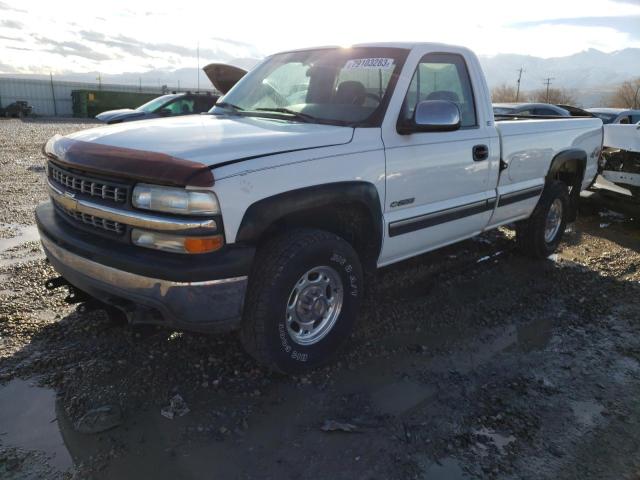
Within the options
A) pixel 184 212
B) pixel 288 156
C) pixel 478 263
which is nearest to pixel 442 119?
pixel 288 156

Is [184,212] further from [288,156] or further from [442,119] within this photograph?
[442,119]

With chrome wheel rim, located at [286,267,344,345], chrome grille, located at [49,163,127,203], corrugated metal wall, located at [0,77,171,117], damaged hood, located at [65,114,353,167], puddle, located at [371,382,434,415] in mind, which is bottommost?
puddle, located at [371,382,434,415]

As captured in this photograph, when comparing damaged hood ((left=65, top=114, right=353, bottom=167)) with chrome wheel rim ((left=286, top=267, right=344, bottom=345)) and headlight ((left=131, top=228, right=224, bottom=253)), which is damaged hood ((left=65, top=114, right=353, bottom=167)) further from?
chrome wheel rim ((left=286, top=267, right=344, bottom=345))

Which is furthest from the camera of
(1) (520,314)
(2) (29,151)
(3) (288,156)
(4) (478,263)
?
(2) (29,151)

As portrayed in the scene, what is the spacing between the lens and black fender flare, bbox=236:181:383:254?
2631mm

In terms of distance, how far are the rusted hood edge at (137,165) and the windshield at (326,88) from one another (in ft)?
3.96

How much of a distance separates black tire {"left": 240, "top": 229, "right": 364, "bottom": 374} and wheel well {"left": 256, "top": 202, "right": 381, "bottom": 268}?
97mm

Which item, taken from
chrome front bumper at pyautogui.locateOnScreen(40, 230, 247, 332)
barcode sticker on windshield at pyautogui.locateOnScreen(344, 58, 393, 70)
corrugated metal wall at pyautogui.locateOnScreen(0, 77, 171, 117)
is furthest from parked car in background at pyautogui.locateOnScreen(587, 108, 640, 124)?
corrugated metal wall at pyautogui.locateOnScreen(0, 77, 171, 117)

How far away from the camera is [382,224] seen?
340cm

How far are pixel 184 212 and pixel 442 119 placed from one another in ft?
5.97

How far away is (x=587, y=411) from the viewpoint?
2.98m

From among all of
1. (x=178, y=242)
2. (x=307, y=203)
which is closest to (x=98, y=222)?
(x=178, y=242)

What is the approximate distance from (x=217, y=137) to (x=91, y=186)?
2.38 feet

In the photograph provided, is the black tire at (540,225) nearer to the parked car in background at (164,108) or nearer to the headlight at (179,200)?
the headlight at (179,200)
